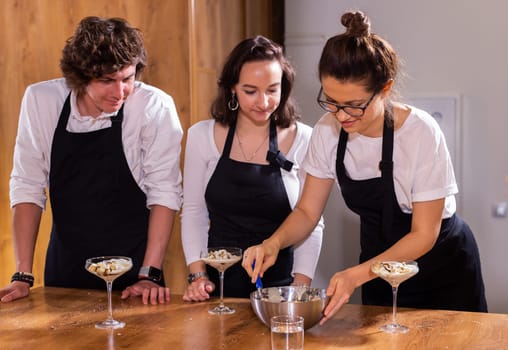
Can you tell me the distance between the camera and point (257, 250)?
2.26 metres

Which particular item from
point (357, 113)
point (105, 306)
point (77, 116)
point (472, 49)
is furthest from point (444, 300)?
point (472, 49)

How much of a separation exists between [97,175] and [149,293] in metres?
0.59

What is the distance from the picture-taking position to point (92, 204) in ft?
9.12

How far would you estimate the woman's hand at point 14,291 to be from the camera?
245cm

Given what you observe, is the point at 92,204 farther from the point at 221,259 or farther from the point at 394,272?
the point at 394,272

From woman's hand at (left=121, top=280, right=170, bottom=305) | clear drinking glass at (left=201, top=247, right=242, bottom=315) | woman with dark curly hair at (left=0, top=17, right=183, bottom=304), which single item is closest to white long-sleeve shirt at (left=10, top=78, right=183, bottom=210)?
woman with dark curly hair at (left=0, top=17, right=183, bottom=304)

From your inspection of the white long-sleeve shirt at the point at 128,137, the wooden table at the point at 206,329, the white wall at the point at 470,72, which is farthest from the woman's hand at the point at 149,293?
the white wall at the point at 470,72

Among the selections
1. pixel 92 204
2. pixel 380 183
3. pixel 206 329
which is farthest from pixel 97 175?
pixel 380 183

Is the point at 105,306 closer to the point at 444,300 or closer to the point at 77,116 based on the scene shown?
the point at 77,116

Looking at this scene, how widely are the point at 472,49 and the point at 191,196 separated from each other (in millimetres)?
2113

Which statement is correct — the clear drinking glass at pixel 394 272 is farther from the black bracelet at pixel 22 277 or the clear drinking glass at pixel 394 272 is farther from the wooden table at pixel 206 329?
the black bracelet at pixel 22 277

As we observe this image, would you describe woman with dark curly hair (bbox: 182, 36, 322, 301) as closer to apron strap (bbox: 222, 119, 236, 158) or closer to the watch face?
apron strap (bbox: 222, 119, 236, 158)

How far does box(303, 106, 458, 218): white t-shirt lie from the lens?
7.46ft

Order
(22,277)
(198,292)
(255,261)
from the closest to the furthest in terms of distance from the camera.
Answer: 1. (255,261)
2. (198,292)
3. (22,277)
